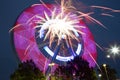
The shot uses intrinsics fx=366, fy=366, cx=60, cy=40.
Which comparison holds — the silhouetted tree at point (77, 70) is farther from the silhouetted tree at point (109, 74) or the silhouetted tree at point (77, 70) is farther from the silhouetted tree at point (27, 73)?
the silhouetted tree at point (109, 74)

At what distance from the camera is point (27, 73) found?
5181cm

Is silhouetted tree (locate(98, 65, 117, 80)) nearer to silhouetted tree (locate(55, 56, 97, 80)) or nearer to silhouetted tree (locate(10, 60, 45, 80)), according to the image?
silhouetted tree (locate(55, 56, 97, 80))

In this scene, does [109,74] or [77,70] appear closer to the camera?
[77,70]

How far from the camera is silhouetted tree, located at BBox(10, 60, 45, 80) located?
51.4 meters

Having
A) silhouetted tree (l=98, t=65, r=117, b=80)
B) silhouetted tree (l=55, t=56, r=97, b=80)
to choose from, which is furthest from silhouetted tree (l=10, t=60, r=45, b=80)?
silhouetted tree (l=98, t=65, r=117, b=80)

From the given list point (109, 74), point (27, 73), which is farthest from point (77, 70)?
point (109, 74)

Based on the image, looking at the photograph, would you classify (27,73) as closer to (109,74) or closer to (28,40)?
(28,40)

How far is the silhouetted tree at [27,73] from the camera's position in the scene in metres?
51.4

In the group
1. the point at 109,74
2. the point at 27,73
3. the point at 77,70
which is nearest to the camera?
the point at 27,73

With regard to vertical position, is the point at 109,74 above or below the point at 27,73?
above

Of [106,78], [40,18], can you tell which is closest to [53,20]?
[40,18]

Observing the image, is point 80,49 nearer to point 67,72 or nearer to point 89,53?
point 89,53

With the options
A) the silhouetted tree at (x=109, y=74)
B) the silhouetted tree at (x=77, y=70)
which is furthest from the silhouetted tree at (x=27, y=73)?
the silhouetted tree at (x=109, y=74)

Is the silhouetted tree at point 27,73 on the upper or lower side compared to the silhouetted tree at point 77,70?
lower
